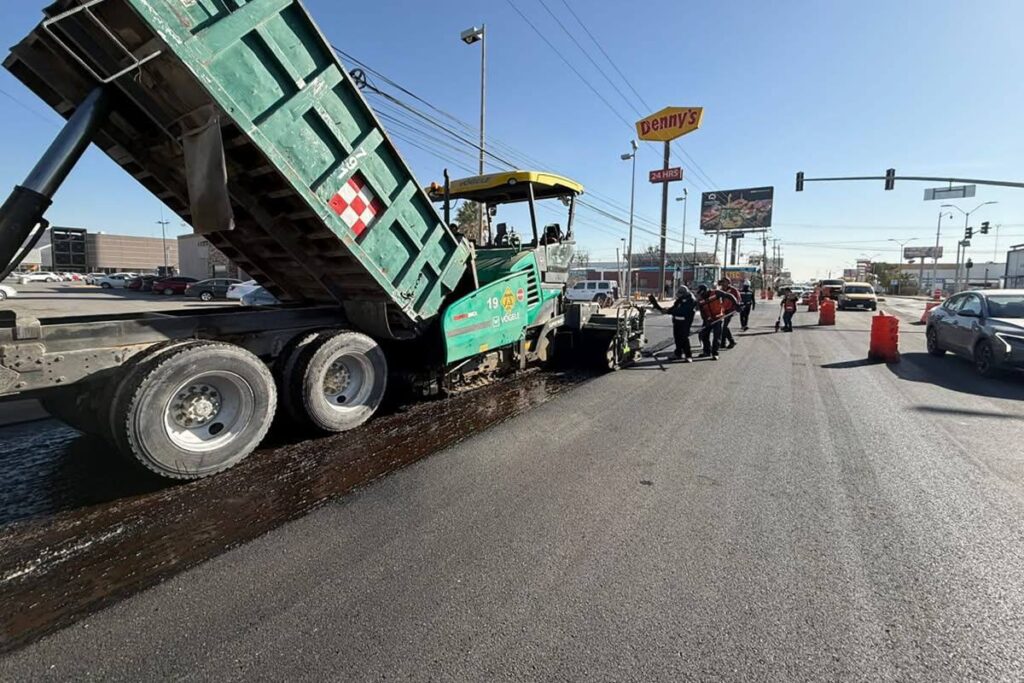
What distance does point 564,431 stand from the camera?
527cm

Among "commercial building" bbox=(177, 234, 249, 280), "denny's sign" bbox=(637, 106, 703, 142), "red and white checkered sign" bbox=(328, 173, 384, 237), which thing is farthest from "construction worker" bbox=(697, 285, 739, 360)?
"commercial building" bbox=(177, 234, 249, 280)

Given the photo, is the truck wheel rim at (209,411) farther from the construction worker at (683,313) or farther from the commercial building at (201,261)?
the commercial building at (201,261)

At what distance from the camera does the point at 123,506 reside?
3.44 meters

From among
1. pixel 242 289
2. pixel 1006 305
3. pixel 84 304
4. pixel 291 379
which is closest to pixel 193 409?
pixel 291 379

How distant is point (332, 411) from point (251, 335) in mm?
990

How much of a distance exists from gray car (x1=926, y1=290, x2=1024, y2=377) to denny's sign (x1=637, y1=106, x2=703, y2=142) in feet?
89.0

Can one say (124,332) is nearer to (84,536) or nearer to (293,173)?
(84,536)

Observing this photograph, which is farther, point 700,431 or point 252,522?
point 700,431

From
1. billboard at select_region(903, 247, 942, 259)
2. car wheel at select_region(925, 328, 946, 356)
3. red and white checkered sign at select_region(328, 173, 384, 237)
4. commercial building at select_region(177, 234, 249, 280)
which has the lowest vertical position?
car wheel at select_region(925, 328, 946, 356)

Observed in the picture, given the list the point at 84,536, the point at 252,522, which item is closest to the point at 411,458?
the point at 252,522

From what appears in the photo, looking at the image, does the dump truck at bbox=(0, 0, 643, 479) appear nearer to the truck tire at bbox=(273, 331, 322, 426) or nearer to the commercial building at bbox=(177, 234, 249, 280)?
the truck tire at bbox=(273, 331, 322, 426)

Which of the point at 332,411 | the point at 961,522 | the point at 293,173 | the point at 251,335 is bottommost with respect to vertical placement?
the point at 961,522

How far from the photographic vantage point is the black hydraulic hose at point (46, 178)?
11.7ft

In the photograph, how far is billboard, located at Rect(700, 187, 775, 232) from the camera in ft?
195
